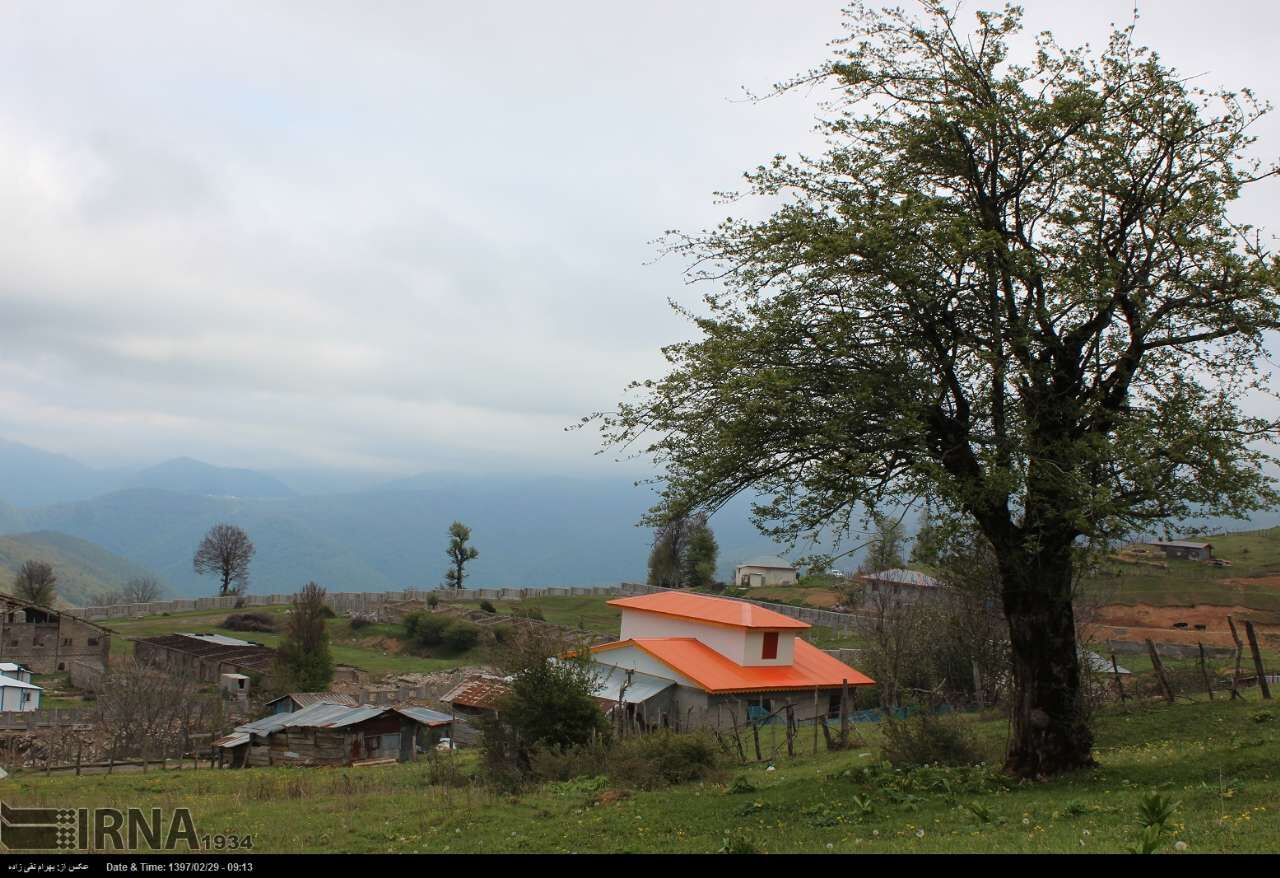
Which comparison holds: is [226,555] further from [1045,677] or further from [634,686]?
[1045,677]

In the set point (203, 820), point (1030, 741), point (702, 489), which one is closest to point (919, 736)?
point (1030, 741)

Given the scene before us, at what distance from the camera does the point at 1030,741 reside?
597 inches

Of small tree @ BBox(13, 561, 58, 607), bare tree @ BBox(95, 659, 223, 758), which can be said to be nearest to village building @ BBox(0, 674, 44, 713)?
bare tree @ BBox(95, 659, 223, 758)

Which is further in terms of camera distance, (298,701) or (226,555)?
(226,555)

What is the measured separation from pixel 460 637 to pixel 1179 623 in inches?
2106

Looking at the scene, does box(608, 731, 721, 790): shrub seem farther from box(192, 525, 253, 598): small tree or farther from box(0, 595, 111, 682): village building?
box(192, 525, 253, 598): small tree

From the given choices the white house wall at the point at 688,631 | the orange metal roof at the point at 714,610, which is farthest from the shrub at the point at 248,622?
the orange metal roof at the point at 714,610

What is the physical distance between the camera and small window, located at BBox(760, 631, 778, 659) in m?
41.8

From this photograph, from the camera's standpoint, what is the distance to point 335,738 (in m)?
33.5

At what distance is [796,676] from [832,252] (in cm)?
3061

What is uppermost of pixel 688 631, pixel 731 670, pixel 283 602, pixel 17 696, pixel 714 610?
pixel 714 610

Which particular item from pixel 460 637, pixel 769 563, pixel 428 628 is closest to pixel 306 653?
pixel 460 637

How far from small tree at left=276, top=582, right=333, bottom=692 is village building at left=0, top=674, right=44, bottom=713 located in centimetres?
1309

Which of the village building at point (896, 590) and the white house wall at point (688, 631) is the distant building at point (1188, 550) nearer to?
the village building at point (896, 590)
